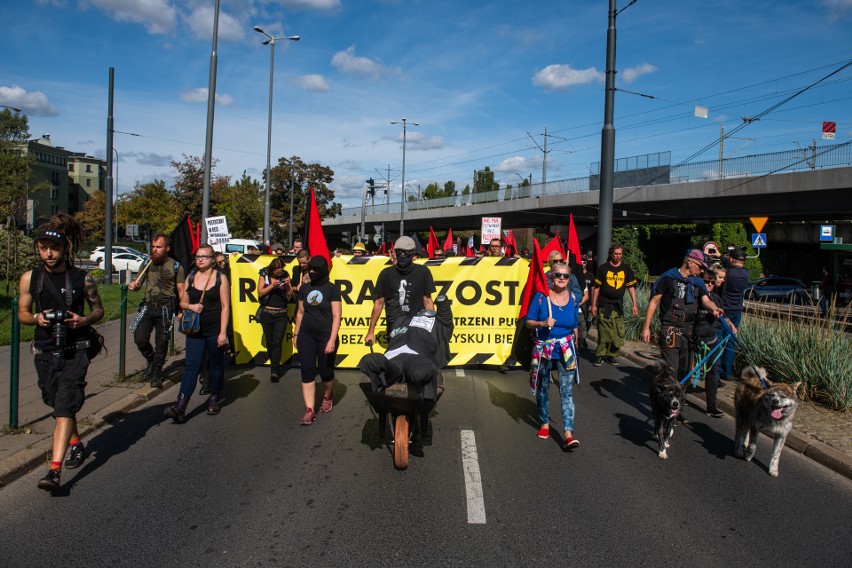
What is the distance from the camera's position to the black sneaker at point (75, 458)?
5.22 metres

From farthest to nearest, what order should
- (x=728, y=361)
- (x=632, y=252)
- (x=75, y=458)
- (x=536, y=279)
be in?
(x=632, y=252) < (x=728, y=361) < (x=536, y=279) < (x=75, y=458)

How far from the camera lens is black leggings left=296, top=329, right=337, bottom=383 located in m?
6.64

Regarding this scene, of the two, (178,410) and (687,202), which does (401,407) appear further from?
(687,202)

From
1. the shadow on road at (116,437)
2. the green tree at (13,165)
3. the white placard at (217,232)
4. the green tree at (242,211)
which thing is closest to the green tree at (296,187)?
the green tree at (242,211)

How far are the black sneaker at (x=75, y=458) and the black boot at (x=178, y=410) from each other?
1252 mm

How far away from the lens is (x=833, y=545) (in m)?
4.12

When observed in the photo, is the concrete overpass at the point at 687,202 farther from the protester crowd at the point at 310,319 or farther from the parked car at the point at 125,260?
the protester crowd at the point at 310,319

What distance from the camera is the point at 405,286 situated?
6711 millimetres

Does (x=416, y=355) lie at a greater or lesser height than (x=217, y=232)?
lesser

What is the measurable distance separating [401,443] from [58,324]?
2760 mm

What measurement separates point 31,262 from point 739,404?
21.0 meters

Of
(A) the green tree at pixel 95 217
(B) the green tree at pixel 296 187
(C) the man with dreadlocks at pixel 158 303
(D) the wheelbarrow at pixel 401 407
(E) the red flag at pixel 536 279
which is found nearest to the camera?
(D) the wheelbarrow at pixel 401 407

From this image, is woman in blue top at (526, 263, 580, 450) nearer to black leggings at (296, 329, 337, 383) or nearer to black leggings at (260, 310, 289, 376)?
black leggings at (296, 329, 337, 383)

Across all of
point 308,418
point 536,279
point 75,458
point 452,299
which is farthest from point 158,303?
point 536,279
